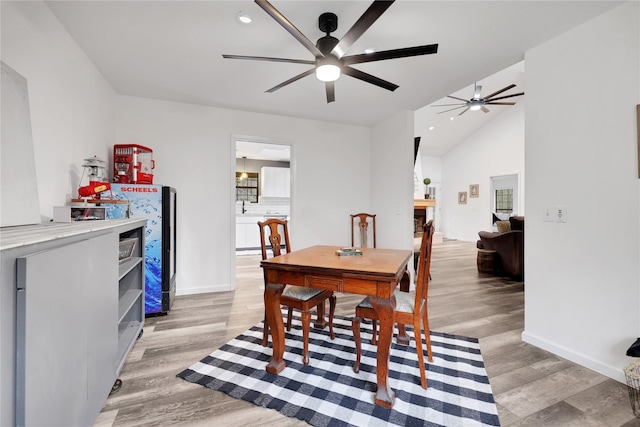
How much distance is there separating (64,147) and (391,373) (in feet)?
9.60

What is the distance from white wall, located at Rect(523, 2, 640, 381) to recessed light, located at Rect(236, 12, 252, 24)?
2367 mm

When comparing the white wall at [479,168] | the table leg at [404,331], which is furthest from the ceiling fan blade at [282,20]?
the white wall at [479,168]

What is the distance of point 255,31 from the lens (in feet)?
7.22

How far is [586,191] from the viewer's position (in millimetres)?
2057

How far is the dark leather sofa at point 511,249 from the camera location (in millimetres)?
4336

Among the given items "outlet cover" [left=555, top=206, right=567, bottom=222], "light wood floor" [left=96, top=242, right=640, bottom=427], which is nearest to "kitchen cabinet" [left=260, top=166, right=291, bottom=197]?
"light wood floor" [left=96, top=242, right=640, bottom=427]

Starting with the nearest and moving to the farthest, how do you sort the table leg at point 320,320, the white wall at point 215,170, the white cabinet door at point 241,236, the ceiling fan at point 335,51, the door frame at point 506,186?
the ceiling fan at point 335,51, the table leg at point 320,320, the white wall at point 215,170, the white cabinet door at point 241,236, the door frame at point 506,186

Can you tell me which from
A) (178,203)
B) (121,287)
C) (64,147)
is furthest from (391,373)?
(178,203)

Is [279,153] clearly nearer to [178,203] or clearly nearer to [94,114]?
[178,203]

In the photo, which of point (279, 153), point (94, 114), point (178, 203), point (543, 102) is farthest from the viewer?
point (279, 153)

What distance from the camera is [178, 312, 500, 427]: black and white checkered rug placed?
1.52m

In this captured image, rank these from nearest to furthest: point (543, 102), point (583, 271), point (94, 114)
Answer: point (583, 271) < point (543, 102) < point (94, 114)

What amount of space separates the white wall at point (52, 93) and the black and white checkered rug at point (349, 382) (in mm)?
1639

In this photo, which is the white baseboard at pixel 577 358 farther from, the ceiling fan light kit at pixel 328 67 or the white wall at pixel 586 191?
the ceiling fan light kit at pixel 328 67
